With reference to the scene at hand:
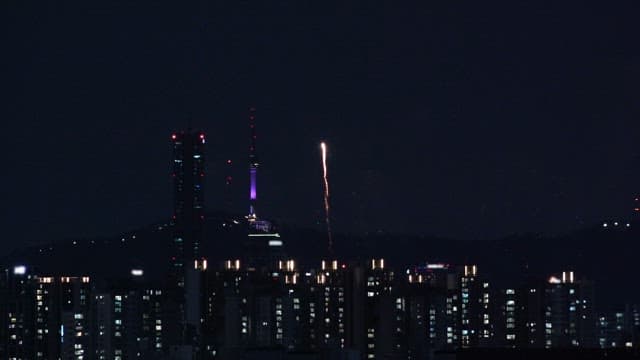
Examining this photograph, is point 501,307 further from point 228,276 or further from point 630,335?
point 228,276

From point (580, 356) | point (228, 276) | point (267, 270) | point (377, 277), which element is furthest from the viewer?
point (267, 270)

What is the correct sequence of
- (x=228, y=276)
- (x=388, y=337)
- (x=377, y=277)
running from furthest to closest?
(x=228, y=276) < (x=377, y=277) < (x=388, y=337)

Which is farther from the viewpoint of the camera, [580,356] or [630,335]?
[630,335]

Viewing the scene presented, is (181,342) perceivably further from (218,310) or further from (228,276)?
(228,276)

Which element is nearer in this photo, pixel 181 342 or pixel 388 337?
pixel 388 337

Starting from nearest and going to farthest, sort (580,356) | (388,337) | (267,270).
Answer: (580,356) → (388,337) → (267,270)

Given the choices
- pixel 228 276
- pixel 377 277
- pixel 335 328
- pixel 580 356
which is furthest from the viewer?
pixel 228 276

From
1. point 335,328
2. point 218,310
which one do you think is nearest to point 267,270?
point 218,310

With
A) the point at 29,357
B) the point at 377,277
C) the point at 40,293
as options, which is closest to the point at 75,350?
the point at 29,357
